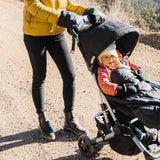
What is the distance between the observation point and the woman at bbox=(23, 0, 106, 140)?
270 centimetres

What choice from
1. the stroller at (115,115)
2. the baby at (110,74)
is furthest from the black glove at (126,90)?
the stroller at (115,115)

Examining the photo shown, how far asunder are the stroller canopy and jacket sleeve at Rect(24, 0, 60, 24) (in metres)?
0.32

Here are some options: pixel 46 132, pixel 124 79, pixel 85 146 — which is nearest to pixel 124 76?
pixel 124 79

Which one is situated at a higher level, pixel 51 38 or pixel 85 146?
pixel 51 38

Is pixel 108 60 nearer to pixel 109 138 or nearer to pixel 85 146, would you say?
pixel 109 138

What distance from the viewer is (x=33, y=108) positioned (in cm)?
419

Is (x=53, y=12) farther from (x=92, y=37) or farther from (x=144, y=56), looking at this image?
(x=144, y=56)

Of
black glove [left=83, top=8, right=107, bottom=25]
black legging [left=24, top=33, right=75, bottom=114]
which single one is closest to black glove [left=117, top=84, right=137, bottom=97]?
black glove [left=83, top=8, right=107, bottom=25]

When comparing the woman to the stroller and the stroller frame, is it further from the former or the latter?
the stroller frame

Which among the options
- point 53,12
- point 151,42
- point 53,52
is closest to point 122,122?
point 53,52

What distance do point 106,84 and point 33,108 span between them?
1.97 m

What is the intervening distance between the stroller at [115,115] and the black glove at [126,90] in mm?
149

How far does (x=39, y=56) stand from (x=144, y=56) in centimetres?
389

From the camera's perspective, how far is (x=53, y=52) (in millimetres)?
3176
